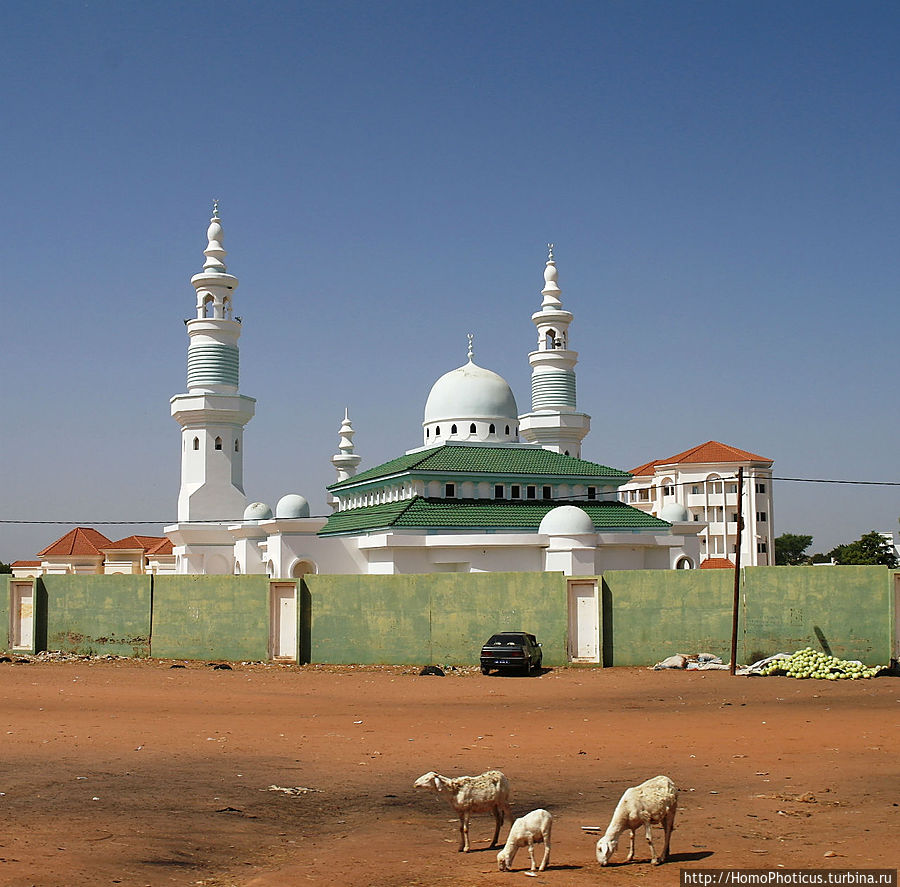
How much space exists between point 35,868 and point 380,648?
17532mm

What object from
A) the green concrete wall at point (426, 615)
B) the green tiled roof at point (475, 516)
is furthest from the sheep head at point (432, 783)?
the green tiled roof at point (475, 516)

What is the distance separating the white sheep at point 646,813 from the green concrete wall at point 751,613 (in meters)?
15.4

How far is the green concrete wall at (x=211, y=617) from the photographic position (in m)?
26.3

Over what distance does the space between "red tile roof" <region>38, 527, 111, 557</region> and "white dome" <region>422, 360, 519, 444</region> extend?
3617 centimetres

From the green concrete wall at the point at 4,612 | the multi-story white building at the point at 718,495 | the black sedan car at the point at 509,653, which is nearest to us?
the black sedan car at the point at 509,653

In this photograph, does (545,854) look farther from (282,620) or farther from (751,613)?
(282,620)

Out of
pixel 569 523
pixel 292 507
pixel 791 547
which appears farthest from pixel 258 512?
pixel 791 547

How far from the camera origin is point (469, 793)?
353 inches

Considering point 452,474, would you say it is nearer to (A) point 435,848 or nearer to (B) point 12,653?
(B) point 12,653

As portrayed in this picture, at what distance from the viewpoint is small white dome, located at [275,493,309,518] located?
132ft

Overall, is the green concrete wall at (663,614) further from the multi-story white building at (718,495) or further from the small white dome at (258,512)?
the multi-story white building at (718,495)

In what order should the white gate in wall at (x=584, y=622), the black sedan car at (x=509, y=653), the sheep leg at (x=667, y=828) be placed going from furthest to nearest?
the white gate in wall at (x=584, y=622) < the black sedan car at (x=509, y=653) < the sheep leg at (x=667, y=828)

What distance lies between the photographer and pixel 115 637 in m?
27.7

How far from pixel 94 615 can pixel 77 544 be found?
48435mm
